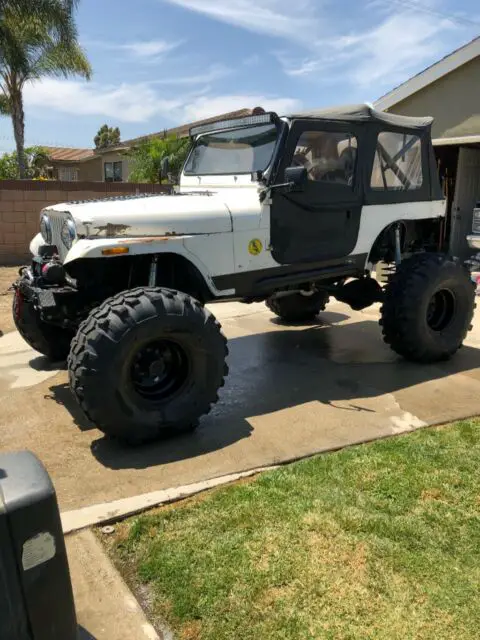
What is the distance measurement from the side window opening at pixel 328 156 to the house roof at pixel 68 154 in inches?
1129

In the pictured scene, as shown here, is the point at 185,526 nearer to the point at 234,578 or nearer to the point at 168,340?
the point at 234,578

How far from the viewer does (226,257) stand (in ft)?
13.9

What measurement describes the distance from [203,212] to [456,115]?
25.6 feet

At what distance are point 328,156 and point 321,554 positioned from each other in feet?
10.7

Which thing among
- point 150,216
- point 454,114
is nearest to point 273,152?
point 150,216

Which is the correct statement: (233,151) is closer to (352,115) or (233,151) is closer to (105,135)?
(352,115)

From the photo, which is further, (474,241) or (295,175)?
(474,241)

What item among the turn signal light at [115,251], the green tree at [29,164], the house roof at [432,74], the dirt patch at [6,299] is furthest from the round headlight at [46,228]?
A: the green tree at [29,164]

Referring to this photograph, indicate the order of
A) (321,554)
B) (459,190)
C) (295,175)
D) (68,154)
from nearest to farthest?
(321,554)
(295,175)
(459,190)
(68,154)

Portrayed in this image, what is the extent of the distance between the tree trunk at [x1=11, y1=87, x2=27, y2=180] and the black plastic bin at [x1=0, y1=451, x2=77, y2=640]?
61.6ft

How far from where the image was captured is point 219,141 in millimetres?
5121

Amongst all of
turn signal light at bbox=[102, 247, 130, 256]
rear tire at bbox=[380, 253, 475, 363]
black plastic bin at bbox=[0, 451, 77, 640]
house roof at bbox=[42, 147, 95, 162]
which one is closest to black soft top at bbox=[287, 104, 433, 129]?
rear tire at bbox=[380, 253, 475, 363]

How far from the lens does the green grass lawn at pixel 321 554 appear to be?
2.15 meters

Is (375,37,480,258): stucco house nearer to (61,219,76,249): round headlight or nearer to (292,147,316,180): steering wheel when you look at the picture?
(292,147,316,180): steering wheel
